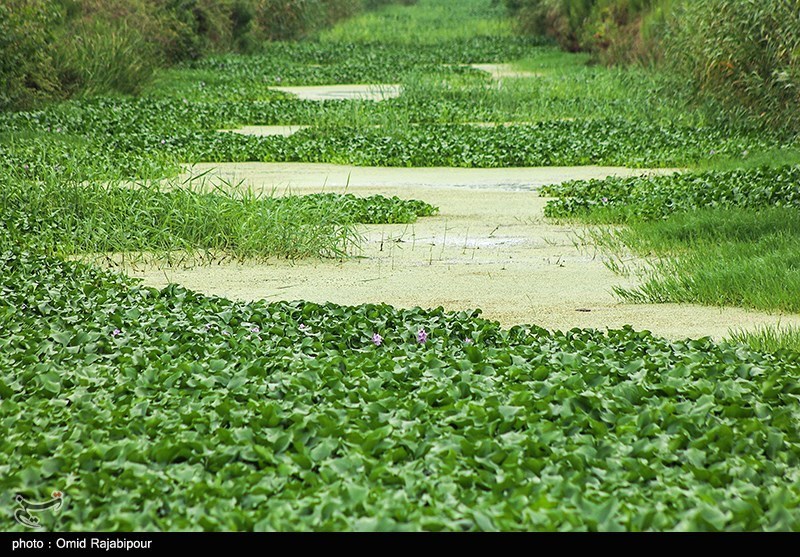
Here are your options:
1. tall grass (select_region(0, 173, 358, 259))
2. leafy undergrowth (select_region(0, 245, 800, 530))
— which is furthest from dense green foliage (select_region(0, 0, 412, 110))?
leafy undergrowth (select_region(0, 245, 800, 530))

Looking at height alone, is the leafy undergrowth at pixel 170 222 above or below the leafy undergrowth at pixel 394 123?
above

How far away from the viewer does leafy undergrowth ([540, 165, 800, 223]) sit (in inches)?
406

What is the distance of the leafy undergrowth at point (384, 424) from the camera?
3.88 m

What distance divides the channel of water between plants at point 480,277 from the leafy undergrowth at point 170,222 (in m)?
0.21

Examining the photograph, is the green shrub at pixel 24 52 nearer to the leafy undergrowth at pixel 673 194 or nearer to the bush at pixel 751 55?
the leafy undergrowth at pixel 673 194

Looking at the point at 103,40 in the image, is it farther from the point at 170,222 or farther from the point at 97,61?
the point at 170,222

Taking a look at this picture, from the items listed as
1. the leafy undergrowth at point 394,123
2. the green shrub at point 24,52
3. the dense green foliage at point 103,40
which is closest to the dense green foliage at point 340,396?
the leafy undergrowth at point 394,123

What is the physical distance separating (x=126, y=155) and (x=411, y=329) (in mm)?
7946

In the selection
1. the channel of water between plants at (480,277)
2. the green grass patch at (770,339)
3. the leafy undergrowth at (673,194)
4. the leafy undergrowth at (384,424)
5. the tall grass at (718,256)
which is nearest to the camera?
the leafy undergrowth at (384,424)

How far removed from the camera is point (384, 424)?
4.68 metres

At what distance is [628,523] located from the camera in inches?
147

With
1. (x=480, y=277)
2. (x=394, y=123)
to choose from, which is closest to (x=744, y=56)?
(x=394, y=123)
